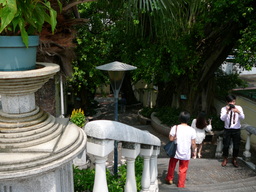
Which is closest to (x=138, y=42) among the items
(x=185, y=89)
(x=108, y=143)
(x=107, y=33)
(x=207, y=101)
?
(x=107, y=33)

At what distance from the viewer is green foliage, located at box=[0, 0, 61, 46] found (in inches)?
63.2

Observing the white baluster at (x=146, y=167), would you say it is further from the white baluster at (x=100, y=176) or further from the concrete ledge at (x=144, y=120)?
the concrete ledge at (x=144, y=120)

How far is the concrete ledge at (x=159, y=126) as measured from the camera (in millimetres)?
11023

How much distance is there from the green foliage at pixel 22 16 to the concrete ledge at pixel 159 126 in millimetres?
9426

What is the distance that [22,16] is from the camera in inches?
72.5

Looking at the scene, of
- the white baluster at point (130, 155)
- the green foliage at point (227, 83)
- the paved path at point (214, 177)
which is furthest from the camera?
the green foliage at point (227, 83)

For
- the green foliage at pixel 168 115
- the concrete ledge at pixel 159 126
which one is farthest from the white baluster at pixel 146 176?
the green foliage at pixel 168 115

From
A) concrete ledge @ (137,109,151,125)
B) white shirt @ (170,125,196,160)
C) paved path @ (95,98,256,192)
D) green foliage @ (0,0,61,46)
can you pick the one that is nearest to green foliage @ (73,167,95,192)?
paved path @ (95,98,256,192)

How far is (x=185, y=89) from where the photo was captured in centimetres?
1138

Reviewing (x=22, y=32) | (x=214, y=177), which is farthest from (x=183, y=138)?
(x=22, y=32)

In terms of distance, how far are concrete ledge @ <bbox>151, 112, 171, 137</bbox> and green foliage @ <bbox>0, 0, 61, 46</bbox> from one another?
943 cm

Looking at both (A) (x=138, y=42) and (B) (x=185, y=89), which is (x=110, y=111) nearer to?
(B) (x=185, y=89)

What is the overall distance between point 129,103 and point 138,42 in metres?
9.21

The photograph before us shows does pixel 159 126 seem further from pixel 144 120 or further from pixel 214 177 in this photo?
pixel 214 177
